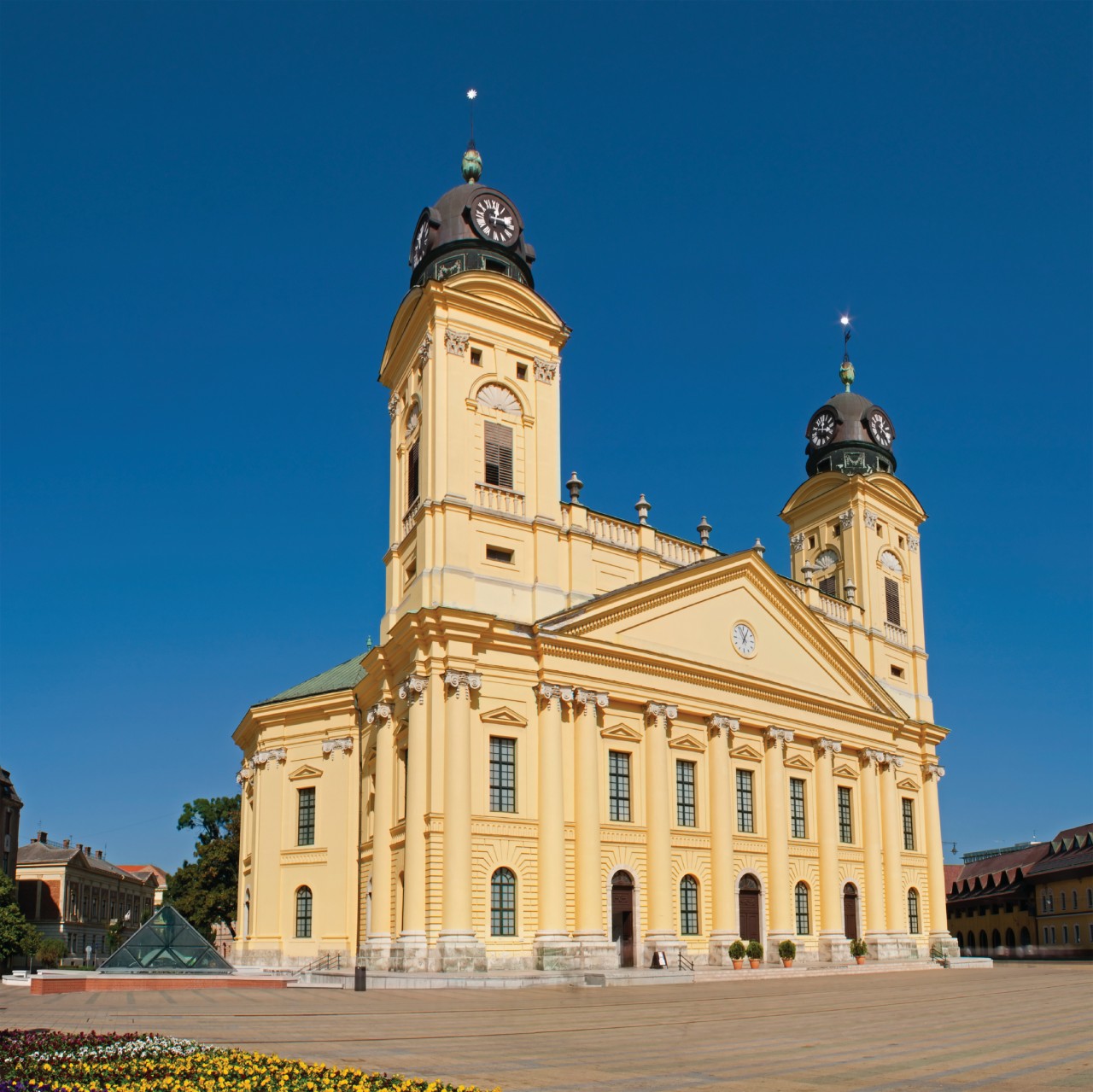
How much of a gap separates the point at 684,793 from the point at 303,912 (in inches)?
589

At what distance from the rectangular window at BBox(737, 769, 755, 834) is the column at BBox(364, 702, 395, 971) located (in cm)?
1293

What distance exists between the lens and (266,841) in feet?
149

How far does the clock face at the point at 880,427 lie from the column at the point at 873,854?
16.0 meters

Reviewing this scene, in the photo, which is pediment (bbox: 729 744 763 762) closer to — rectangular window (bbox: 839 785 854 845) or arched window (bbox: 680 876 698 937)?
arched window (bbox: 680 876 698 937)

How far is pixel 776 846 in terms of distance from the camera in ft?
141

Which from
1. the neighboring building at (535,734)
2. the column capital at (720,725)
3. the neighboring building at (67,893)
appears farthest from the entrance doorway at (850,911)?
the neighboring building at (67,893)

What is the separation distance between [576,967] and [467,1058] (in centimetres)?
2180

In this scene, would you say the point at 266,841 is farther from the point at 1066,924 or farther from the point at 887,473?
the point at 1066,924

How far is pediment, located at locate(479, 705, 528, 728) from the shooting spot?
36.3 metres

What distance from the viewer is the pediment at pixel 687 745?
40.8m

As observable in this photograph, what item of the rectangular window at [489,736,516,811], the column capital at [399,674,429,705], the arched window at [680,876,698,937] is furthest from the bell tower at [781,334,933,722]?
the column capital at [399,674,429,705]

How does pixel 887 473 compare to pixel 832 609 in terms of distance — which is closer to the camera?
pixel 832 609

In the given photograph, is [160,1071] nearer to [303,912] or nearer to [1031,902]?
[303,912]

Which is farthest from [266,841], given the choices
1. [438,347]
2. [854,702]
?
[854,702]
